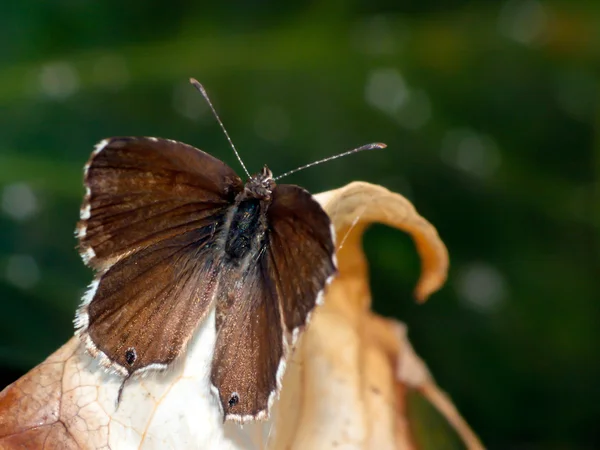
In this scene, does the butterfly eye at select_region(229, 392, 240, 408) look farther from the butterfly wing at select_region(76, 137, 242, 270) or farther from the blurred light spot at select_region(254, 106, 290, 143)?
the blurred light spot at select_region(254, 106, 290, 143)

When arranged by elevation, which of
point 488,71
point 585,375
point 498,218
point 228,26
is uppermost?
point 228,26

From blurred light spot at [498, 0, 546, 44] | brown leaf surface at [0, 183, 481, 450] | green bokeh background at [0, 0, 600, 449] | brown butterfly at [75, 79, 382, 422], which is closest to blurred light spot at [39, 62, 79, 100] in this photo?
green bokeh background at [0, 0, 600, 449]

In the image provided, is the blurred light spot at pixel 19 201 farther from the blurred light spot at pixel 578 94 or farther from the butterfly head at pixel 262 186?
the blurred light spot at pixel 578 94

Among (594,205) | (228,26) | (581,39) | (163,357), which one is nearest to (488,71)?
(581,39)

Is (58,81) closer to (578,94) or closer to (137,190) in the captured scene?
(137,190)

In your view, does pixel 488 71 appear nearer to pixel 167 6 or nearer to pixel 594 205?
pixel 594 205

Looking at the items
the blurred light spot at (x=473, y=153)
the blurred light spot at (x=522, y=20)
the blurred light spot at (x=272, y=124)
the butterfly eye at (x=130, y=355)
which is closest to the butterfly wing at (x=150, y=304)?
the butterfly eye at (x=130, y=355)
